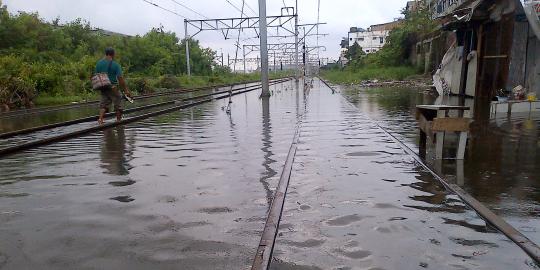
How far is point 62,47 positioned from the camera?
1566 inches

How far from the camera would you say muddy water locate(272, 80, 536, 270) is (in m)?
3.24

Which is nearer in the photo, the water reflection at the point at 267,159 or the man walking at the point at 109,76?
the water reflection at the point at 267,159

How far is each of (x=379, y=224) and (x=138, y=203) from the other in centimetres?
244

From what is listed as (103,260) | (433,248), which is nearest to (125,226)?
(103,260)

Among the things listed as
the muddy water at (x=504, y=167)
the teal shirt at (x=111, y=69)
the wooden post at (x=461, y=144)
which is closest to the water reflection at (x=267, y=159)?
the muddy water at (x=504, y=167)

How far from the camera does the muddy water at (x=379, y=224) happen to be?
324cm

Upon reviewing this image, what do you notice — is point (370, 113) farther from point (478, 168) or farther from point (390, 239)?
point (390, 239)

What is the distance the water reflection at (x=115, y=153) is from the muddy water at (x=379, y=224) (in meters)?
2.50

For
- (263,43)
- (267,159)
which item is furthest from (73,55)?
(267,159)

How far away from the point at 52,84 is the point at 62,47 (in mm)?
17326

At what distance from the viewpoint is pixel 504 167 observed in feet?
19.7

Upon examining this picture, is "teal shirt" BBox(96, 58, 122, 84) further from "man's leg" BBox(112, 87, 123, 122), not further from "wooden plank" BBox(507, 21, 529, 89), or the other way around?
"wooden plank" BBox(507, 21, 529, 89)

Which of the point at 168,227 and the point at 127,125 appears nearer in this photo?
the point at 168,227

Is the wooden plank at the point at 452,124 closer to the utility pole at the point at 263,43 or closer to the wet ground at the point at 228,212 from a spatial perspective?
the wet ground at the point at 228,212
